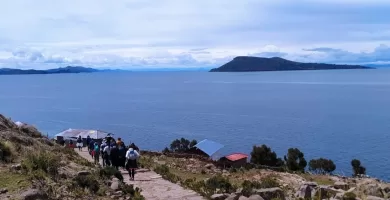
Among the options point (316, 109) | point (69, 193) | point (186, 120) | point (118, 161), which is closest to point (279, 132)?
point (186, 120)

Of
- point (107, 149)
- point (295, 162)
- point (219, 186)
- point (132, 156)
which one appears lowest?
point (295, 162)

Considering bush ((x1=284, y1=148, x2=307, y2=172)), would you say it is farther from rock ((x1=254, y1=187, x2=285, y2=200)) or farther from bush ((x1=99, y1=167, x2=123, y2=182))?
bush ((x1=99, y1=167, x2=123, y2=182))

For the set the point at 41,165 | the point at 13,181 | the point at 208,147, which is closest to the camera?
the point at 13,181

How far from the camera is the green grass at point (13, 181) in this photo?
1216cm

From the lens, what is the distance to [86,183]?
44.2ft

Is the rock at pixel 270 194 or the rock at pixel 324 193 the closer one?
the rock at pixel 270 194

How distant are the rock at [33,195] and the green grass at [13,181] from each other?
81 cm

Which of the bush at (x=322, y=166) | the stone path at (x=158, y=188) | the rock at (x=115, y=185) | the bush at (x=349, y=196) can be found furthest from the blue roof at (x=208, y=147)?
the bush at (x=349, y=196)

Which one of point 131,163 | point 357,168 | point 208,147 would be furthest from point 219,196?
point 357,168

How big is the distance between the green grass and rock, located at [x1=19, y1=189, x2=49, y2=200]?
814 millimetres

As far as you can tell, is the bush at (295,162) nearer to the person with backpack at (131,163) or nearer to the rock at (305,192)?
the person with backpack at (131,163)

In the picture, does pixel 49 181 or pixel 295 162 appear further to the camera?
pixel 295 162

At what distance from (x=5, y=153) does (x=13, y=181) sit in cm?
356

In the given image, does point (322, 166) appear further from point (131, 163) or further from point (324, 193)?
point (131, 163)
